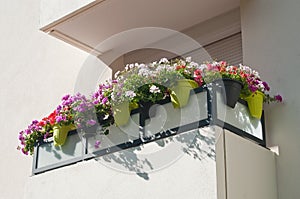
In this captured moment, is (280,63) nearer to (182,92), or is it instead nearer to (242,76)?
(242,76)

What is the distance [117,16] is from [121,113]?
211cm

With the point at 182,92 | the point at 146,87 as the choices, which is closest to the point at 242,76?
the point at 182,92

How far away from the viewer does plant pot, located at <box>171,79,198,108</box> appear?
5.20m

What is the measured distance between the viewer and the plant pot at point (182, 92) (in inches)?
205

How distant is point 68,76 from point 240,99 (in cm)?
383

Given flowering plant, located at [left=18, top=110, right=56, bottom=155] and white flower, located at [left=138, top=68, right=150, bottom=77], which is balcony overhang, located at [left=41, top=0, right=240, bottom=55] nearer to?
flowering plant, located at [left=18, top=110, right=56, bottom=155]

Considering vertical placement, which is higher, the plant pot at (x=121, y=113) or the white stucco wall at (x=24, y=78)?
the white stucco wall at (x=24, y=78)

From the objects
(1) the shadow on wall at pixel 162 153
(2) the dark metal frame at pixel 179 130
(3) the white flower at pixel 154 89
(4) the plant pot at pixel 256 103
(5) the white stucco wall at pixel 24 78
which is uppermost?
(5) the white stucco wall at pixel 24 78

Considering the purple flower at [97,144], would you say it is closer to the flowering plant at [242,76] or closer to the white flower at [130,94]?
the white flower at [130,94]

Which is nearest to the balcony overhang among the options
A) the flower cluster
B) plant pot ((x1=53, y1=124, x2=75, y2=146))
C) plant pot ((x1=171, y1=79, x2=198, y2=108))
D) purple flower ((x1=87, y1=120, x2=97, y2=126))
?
the flower cluster

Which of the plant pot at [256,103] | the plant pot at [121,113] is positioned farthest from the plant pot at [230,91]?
the plant pot at [121,113]

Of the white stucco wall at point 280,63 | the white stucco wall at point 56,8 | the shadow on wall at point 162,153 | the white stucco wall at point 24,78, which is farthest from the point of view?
the white stucco wall at point 24,78

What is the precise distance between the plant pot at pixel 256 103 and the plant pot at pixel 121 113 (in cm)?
115

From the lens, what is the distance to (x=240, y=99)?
5.42 metres
